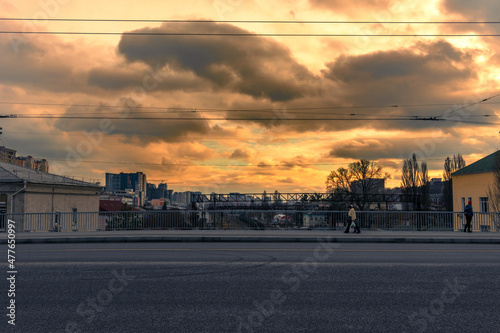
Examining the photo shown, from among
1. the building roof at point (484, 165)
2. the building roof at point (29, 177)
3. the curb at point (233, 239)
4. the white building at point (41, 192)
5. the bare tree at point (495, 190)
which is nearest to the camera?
the curb at point (233, 239)

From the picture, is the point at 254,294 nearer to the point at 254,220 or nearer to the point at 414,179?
the point at 254,220

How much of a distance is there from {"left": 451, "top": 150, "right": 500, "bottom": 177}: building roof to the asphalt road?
33596 mm

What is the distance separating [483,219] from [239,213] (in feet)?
49.2

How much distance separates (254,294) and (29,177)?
39256mm

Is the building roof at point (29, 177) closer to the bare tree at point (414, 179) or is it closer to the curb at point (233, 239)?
the curb at point (233, 239)

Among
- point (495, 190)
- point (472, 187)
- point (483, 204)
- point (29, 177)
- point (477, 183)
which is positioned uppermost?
point (29, 177)

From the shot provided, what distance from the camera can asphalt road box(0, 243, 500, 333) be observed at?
575 cm

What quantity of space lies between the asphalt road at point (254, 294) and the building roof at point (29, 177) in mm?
29970

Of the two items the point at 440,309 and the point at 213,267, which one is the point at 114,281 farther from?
the point at 440,309

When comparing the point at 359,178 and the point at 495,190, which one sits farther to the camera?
the point at 359,178

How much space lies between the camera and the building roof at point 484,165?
40.8m

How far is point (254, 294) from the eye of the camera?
7.29 m

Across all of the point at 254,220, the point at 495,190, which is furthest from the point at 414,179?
the point at 254,220
